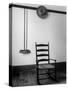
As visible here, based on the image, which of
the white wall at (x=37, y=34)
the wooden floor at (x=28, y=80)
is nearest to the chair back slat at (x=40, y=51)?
the white wall at (x=37, y=34)

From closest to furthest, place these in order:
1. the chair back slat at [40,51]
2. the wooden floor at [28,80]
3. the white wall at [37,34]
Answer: the wooden floor at [28,80] < the chair back slat at [40,51] < the white wall at [37,34]

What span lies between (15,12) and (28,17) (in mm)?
262

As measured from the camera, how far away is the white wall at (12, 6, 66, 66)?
2.04 metres

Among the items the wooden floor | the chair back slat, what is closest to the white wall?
the chair back slat

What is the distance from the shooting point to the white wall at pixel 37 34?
6.68ft

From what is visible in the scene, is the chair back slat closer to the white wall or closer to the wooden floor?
the white wall

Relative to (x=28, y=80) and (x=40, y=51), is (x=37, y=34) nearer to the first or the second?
(x=40, y=51)

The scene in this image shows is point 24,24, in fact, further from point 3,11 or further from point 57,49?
point 3,11

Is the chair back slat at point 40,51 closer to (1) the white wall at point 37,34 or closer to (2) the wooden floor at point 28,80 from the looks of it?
(1) the white wall at point 37,34

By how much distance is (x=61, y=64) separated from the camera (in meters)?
2.55

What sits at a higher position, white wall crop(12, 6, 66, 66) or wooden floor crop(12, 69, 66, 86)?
white wall crop(12, 6, 66, 66)

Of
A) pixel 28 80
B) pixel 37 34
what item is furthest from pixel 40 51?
pixel 28 80

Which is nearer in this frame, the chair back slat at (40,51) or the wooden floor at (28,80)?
the wooden floor at (28,80)

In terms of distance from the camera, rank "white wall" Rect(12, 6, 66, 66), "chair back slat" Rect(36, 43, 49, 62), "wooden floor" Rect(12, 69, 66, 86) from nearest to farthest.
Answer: "wooden floor" Rect(12, 69, 66, 86)
"chair back slat" Rect(36, 43, 49, 62)
"white wall" Rect(12, 6, 66, 66)
